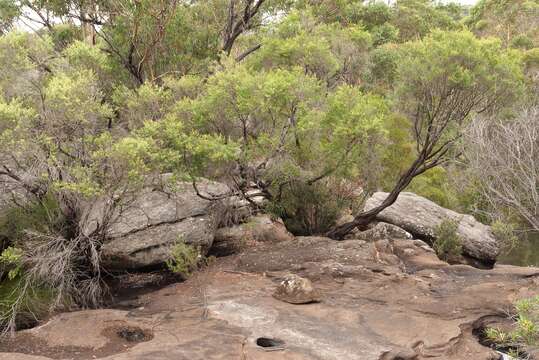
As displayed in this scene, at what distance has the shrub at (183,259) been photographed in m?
13.8

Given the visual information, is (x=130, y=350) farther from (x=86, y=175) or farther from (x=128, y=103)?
(x=128, y=103)

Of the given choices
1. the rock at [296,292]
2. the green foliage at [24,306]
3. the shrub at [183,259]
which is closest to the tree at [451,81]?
the rock at [296,292]

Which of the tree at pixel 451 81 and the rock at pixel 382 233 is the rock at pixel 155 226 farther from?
the tree at pixel 451 81

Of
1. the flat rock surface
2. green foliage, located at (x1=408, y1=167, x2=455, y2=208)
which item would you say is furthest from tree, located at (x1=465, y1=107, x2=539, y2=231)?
green foliage, located at (x1=408, y1=167, x2=455, y2=208)

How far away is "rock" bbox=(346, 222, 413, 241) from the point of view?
18.8m

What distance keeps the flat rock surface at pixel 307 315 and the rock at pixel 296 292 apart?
0.62 ft

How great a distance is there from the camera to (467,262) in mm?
19109

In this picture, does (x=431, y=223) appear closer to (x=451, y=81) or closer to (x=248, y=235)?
(x=451, y=81)

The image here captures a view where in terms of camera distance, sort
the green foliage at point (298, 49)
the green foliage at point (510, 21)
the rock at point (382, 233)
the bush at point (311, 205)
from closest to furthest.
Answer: the green foliage at point (298, 49) < the bush at point (311, 205) < the rock at point (382, 233) < the green foliage at point (510, 21)

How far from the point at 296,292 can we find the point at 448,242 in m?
8.69

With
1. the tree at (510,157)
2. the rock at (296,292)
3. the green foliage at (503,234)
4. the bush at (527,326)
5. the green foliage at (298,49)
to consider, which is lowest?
the green foliage at (503,234)

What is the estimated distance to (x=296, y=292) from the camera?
1198 centimetres

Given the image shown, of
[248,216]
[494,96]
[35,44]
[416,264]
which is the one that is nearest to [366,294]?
[416,264]

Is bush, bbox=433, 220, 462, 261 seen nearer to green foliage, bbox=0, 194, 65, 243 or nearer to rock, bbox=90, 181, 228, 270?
rock, bbox=90, 181, 228, 270
